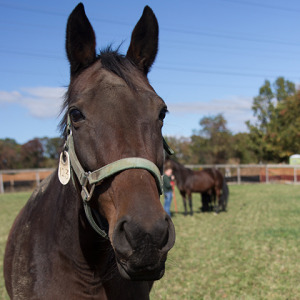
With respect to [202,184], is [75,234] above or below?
above

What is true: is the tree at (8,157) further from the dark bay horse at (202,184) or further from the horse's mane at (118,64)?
the horse's mane at (118,64)

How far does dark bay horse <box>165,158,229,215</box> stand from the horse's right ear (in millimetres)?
11109

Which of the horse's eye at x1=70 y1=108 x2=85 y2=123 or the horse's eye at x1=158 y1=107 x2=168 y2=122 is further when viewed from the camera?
the horse's eye at x1=158 y1=107 x2=168 y2=122

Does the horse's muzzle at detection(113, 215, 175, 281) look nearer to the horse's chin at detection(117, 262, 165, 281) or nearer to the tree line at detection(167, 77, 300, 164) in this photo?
the horse's chin at detection(117, 262, 165, 281)

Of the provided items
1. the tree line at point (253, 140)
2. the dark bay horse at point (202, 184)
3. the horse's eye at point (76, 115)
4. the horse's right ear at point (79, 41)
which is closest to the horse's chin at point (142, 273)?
the horse's eye at point (76, 115)

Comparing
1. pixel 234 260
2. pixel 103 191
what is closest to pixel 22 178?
pixel 234 260

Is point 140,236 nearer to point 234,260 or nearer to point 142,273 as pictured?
point 142,273

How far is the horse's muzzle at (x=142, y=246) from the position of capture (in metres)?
1.36

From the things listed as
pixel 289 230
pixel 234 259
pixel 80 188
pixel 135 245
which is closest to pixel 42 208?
pixel 80 188

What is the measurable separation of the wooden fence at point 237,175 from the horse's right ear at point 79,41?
26.3 m

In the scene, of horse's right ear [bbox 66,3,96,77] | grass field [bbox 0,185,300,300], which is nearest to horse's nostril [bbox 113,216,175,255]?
horse's right ear [bbox 66,3,96,77]

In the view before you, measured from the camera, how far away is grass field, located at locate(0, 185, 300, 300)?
5.16 m

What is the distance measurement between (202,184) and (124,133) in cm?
1228

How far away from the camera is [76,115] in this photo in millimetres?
1799
